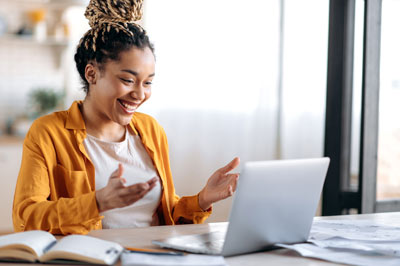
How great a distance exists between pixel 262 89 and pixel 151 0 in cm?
105

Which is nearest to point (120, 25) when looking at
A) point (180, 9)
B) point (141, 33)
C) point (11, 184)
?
point (141, 33)

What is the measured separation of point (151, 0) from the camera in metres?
3.79

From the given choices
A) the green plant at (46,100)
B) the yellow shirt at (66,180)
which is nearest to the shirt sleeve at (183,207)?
the yellow shirt at (66,180)

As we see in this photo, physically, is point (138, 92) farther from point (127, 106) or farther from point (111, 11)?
point (111, 11)

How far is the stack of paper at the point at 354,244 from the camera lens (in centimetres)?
112

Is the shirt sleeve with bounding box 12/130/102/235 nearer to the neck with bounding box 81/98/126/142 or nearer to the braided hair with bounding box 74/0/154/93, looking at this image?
the neck with bounding box 81/98/126/142

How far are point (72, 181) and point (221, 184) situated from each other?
46cm

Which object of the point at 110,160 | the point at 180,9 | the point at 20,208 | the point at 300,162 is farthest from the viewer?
the point at 180,9

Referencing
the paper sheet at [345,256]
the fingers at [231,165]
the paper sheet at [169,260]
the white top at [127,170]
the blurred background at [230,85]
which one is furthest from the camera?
the blurred background at [230,85]

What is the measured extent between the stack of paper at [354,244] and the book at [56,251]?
413mm

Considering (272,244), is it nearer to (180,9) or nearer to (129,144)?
(129,144)

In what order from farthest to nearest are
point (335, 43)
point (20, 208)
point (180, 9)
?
point (180, 9) → point (335, 43) → point (20, 208)

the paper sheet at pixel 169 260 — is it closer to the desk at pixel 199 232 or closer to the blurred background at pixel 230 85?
the desk at pixel 199 232

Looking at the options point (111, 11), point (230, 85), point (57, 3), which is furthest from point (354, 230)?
point (57, 3)
